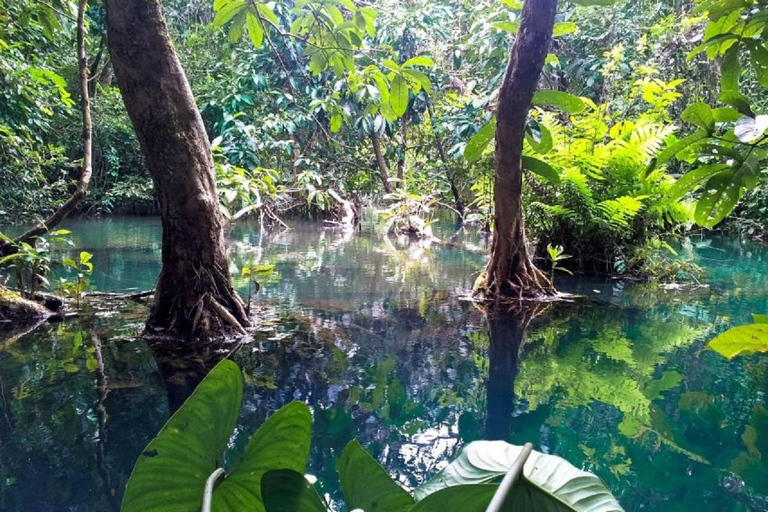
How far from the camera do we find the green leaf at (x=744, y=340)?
625mm

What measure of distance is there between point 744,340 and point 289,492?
2.00 ft

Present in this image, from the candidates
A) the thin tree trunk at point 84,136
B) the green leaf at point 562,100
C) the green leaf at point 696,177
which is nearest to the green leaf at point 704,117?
the green leaf at point 696,177

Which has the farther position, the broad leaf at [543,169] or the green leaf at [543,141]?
the broad leaf at [543,169]

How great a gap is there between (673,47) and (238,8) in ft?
32.6

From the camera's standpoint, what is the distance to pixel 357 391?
2.19 meters

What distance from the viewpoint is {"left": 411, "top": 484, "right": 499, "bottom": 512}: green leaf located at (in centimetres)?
29

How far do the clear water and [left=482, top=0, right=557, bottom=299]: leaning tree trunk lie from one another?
359mm

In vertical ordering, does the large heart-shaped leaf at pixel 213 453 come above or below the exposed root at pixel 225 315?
above

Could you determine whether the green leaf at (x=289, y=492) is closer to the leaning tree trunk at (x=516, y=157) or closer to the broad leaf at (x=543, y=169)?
the broad leaf at (x=543, y=169)

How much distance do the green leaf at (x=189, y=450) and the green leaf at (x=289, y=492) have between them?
7cm

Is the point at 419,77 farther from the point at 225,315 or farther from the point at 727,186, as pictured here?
the point at 225,315

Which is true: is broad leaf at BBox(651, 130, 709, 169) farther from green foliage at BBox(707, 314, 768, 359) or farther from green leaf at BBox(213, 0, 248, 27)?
green leaf at BBox(213, 0, 248, 27)

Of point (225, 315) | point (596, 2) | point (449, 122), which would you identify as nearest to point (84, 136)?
point (225, 315)

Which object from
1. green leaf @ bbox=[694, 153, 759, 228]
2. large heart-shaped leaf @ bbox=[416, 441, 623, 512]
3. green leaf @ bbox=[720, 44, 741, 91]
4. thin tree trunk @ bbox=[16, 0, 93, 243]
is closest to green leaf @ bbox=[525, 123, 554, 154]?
green leaf @ bbox=[720, 44, 741, 91]
